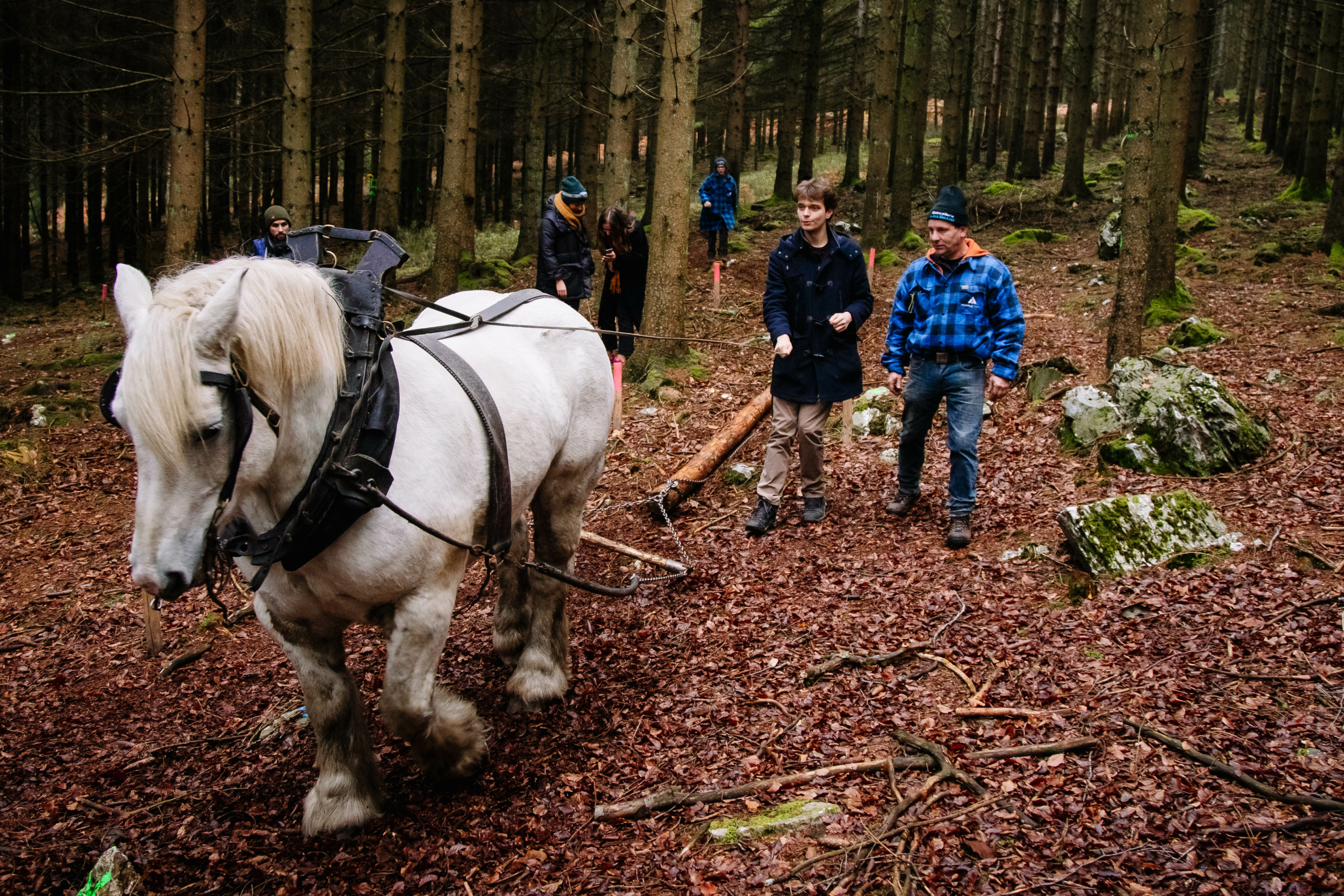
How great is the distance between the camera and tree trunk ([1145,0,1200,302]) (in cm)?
809

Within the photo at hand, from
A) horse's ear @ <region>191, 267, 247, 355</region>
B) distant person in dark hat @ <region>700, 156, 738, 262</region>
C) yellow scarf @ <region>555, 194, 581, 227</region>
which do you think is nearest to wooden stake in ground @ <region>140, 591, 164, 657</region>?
horse's ear @ <region>191, 267, 247, 355</region>

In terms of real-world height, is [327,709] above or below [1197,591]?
below

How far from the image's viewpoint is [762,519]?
20.2ft

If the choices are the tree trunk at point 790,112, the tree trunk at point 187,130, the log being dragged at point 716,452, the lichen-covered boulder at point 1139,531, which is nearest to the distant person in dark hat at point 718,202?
the tree trunk at point 790,112

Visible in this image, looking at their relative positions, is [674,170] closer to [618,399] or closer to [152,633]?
[618,399]

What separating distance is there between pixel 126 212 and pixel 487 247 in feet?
31.0

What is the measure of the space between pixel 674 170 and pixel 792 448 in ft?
13.8

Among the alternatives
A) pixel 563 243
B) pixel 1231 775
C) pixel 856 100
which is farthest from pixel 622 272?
pixel 856 100

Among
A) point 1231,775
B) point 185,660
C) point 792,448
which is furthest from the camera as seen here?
point 792,448

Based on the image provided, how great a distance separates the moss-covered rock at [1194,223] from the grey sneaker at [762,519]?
13341 millimetres

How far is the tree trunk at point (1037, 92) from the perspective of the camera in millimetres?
20750

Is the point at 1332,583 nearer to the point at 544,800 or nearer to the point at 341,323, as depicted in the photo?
the point at 544,800

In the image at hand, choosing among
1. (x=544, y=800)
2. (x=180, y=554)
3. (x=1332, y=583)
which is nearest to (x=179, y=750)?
(x=544, y=800)

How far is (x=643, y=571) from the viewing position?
227 inches
